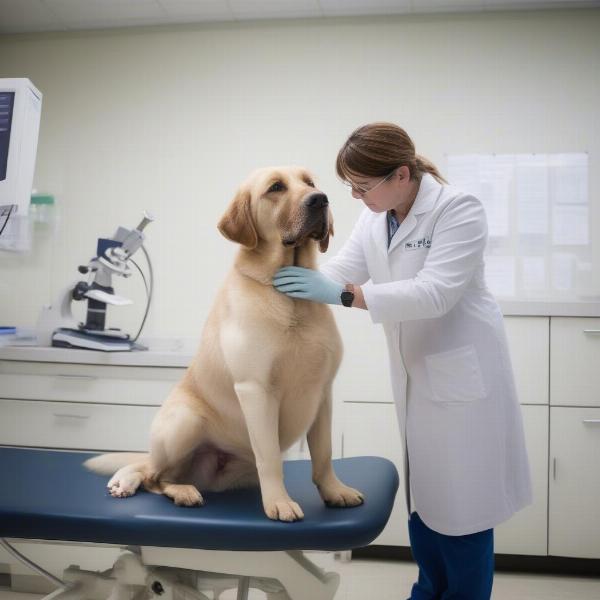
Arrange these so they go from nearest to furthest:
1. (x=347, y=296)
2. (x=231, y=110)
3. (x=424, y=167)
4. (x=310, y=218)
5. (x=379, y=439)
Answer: (x=310, y=218) < (x=347, y=296) < (x=424, y=167) < (x=379, y=439) < (x=231, y=110)

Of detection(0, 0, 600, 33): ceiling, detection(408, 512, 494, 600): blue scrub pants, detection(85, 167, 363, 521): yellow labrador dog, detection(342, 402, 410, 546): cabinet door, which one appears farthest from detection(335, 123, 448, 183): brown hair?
detection(0, 0, 600, 33): ceiling

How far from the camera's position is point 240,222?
1210 millimetres

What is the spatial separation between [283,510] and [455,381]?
609mm

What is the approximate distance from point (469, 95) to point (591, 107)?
0.58 meters

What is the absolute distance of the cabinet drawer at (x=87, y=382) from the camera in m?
2.23

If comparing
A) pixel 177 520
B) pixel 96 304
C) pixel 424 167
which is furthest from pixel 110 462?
pixel 96 304

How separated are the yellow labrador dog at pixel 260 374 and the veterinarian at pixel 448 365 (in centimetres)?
29

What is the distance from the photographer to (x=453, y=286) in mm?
1418

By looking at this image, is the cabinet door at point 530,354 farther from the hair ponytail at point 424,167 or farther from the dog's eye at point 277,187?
the dog's eye at point 277,187

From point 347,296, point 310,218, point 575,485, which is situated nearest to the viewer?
point 310,218

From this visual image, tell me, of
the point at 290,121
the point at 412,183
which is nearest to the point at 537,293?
the point at 290,121

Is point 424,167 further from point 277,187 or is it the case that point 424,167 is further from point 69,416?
point 69,416

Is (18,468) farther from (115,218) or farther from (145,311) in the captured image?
(115,218)

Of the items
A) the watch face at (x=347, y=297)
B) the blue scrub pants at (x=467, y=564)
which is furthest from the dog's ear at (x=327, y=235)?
the blue scrub pants at (x=467, y=564)
